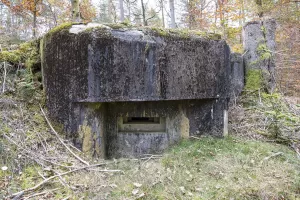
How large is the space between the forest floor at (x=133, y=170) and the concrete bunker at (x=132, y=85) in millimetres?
356

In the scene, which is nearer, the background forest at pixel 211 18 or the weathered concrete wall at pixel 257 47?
the weathered concrete wall at pixel 257 47

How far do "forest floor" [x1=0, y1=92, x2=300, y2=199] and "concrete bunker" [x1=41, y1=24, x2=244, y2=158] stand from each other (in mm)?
356

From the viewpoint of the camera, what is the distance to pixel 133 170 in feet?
8.50

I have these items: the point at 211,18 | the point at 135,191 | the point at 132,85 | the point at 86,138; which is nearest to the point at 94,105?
the point at 86,138

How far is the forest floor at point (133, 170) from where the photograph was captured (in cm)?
206

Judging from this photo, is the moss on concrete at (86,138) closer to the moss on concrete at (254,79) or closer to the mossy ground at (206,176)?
the mossy ground at (206,176)

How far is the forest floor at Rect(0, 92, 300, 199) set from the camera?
2059 millimetres

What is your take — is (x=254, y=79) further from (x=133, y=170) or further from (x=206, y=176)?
(x=133, y=170)

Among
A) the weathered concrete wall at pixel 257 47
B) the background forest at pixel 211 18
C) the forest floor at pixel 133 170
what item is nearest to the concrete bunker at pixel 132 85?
the forest floor at pixel 133 170

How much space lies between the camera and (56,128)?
305cm

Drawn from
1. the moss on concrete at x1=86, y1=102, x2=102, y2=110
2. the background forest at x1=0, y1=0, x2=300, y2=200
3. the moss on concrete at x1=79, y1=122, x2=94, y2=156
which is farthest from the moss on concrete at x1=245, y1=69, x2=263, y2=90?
the moss on concrete at x1=79, y1=122, x2=94, y2=156

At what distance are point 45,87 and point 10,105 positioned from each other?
21.8 inches

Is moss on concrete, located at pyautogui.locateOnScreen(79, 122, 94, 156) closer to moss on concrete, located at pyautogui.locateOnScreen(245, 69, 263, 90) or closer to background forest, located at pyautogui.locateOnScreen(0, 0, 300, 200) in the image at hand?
background forest, located at pyautogui.locateOnScreen(0, 0, 300, 200)

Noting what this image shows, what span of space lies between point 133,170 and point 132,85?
3.86 ft
